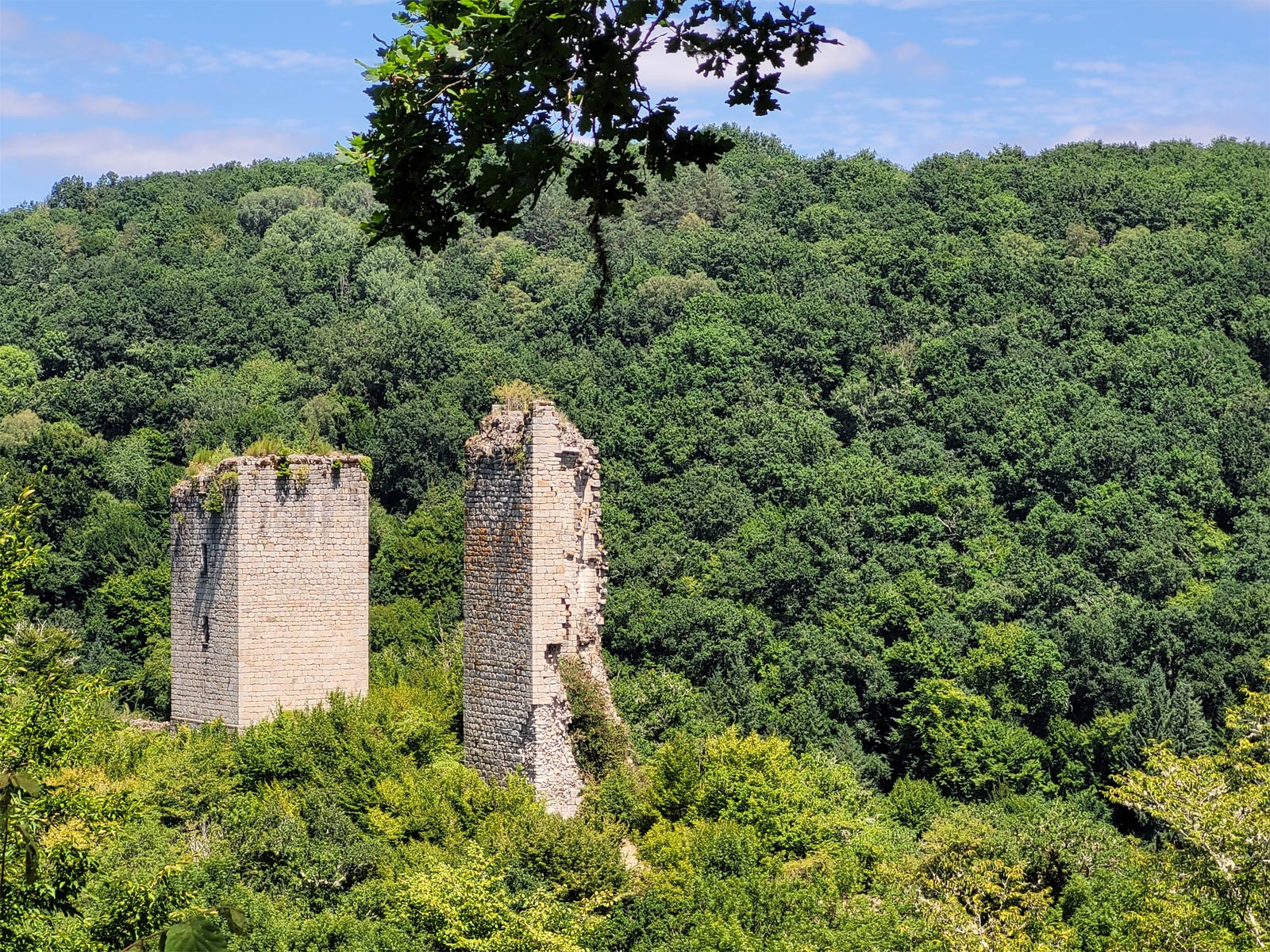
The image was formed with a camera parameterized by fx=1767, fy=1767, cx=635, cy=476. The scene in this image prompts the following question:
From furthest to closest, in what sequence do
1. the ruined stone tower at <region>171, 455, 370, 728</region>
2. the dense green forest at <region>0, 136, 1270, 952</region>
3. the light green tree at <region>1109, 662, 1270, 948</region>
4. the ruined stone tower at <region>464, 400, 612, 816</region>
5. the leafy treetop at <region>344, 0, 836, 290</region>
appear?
the ruined stone tower at <region>171, 455, 370, 728</region> → the ruined stone tower at <region>464, 400, 612, 816</region> → the dense green forest at <region>0, 136, 1270, 952</region> → the light green tree at <region>1109, 662, 1270, 948</region> → the leafy treetop at <region>344, 0, 836, 290</region>

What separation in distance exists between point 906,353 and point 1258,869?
41.9 meters

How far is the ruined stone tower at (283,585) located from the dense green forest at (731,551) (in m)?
0.67

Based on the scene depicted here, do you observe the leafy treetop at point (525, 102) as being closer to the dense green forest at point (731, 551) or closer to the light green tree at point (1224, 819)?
the dense green forest at point (731, 551)

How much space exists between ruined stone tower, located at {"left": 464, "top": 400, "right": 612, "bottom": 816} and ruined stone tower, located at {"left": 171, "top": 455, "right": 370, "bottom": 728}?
2685 mm

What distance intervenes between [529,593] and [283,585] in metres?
4.08

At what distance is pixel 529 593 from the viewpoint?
723 inches

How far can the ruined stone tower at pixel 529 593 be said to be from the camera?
18406 millimetres

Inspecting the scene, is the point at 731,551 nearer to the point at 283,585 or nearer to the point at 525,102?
the point at 283,585

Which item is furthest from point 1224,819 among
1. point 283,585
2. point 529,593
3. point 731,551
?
point 731,551

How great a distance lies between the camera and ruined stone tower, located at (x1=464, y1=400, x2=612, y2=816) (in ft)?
60.4

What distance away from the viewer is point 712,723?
102 feet

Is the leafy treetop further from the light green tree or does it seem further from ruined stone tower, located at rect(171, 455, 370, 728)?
ruined stone tower, located at rect(171, 455, 370, 728)

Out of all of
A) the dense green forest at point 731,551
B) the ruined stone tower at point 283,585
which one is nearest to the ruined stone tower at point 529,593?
the dense green forest at point 731,551

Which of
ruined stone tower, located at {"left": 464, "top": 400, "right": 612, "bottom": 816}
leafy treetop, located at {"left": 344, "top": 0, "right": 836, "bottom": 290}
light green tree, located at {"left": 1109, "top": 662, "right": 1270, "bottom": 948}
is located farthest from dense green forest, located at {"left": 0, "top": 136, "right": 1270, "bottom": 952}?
leafy treetop, located at {"left": 344, "top": 0, "right": 836, "bottom": 290}
